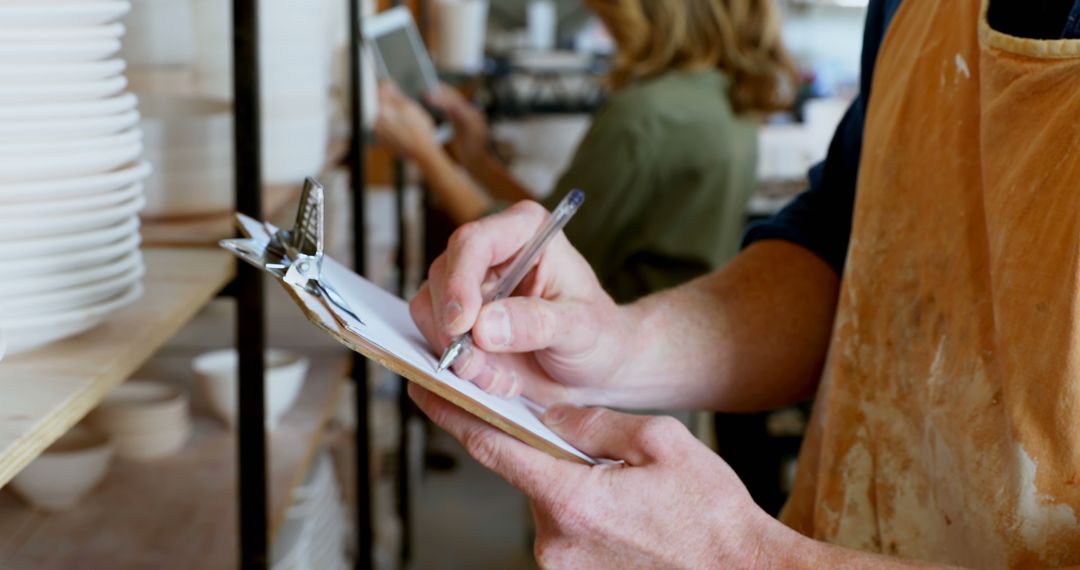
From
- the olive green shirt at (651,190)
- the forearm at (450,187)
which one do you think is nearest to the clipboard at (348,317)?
the olive green shirt at (651,190)

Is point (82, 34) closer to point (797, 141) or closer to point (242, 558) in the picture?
point (242, 558)

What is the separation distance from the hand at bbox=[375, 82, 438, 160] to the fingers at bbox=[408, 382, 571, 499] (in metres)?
1.80

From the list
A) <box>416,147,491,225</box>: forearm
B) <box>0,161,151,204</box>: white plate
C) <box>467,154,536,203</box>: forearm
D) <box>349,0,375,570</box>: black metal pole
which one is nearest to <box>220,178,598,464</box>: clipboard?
<box>0,161,151,204</box>: white plate

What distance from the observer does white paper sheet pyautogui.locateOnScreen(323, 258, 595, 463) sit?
81 cm

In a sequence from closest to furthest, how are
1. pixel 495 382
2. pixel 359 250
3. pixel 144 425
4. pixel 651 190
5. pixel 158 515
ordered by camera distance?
1. pixel 495 382
2. pixel 158 515
3. pixel 144 425
4. pixel 359 250
5. pixel 651 190

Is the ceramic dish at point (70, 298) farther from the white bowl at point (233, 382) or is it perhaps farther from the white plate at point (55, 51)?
the white bowl at point (233, 382)

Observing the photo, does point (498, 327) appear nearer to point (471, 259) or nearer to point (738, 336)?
point (471, 259)

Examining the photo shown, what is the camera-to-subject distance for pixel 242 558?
1346mm

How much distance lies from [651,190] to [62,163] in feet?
5.36

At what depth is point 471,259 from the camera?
3.13 feet

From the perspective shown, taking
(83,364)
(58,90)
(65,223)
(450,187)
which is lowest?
(450,187)

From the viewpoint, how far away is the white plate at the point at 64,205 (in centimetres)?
86

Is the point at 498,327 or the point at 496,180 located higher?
the point at 498,327

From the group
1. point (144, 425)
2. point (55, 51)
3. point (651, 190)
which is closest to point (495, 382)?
point (55, 51)
